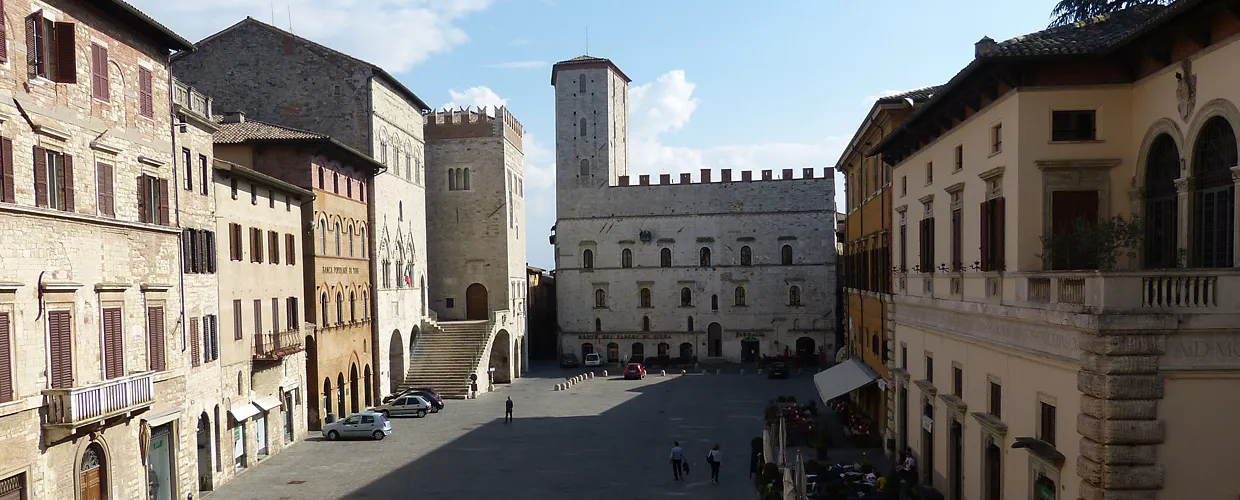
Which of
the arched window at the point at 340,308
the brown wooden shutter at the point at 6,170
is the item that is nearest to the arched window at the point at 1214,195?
the brown wooden shutter at the point at 6,170

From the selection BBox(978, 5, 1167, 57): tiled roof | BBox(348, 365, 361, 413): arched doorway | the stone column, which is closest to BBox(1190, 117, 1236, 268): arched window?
the stone column

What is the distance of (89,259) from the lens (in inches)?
638

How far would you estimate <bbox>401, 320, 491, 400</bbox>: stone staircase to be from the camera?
133 feet

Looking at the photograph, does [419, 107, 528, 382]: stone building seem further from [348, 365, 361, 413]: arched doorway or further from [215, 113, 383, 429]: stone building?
[348, 365, 361, 413]: arched doorway

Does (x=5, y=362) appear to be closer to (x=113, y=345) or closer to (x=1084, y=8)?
(x=113, y=345)

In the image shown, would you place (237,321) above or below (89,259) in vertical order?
below

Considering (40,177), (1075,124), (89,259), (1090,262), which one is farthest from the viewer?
(89,259)

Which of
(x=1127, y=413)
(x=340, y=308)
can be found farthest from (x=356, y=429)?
(x=1127, y=413)

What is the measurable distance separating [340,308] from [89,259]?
672 inches

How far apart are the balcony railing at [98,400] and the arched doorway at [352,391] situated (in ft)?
52.9

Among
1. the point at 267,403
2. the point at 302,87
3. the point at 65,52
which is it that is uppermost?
the point at 302,87

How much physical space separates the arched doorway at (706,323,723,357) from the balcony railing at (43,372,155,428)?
135ft

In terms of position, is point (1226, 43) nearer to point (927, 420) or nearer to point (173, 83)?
point (927, 420)

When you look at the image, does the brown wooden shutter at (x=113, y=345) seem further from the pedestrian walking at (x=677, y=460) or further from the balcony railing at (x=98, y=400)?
the pedestrian walking at (x=677, y=460)
